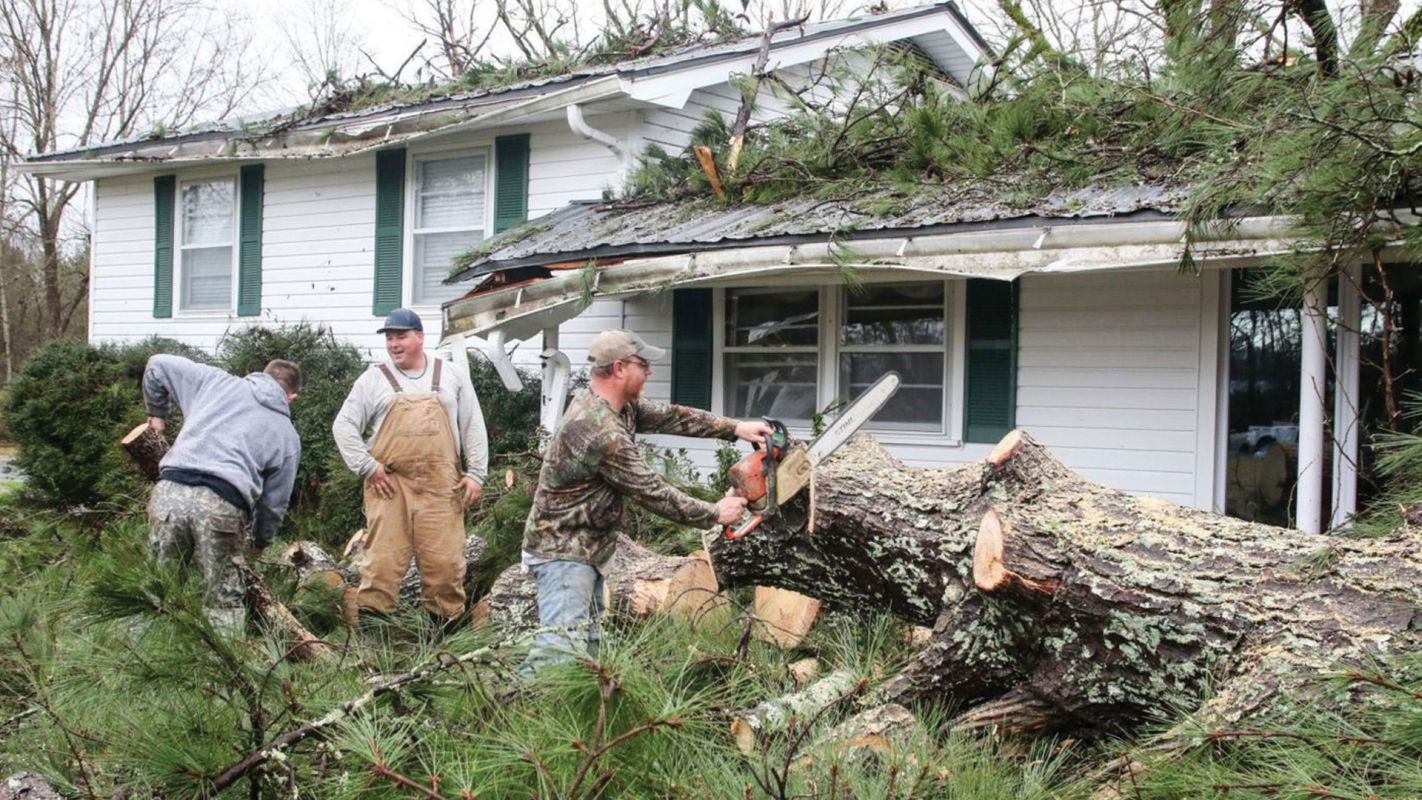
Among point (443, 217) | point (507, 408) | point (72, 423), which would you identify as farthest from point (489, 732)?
point (72, 423)

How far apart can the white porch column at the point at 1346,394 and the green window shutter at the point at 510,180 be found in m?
6.54

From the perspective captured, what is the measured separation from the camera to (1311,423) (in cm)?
637

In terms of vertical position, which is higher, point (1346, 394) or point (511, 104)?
point (511, 104)

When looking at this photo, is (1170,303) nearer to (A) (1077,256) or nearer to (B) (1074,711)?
(A) (1077,256)

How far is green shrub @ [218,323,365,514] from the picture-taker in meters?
9.93

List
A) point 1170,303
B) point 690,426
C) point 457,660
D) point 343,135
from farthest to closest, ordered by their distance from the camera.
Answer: point 343,135 < point 1170,303 < point 690,426 < point 457,660

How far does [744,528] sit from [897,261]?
120 inches

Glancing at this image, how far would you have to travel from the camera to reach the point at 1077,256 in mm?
6383

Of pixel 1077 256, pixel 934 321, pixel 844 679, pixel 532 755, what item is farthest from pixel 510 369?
pixel 532 755

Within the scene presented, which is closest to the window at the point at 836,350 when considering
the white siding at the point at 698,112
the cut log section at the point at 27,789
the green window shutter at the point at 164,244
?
the white siding at the point at 698,112

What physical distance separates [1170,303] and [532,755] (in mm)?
6270

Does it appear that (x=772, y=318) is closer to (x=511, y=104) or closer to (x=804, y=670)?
(x=511, y=104)

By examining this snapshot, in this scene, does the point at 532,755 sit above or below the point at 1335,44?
below

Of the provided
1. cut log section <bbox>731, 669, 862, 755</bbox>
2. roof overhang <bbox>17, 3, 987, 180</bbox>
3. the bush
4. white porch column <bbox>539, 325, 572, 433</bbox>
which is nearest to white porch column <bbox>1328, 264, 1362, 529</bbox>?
roof overhang <bbox>17, 3, 987, 180</bbox>
